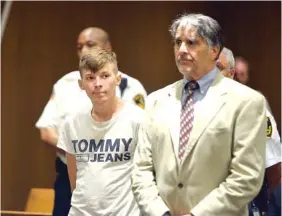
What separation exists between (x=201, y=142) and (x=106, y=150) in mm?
582

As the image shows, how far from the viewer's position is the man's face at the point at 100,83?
8.75ft

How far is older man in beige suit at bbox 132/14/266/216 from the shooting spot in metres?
2.16

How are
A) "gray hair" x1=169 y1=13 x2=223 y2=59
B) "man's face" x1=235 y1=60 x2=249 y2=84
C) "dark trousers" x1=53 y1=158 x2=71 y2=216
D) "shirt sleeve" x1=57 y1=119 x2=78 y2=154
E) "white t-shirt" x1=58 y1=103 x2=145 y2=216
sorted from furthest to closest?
"man's face" x1=235 y1=60 x2=249 y2=84 < "dark trousers" x1=53 y1=158 x2=71 y2=216 < "shirt sleeve" x1=57 y1=119 x2=78 y2=154 < "white t-shirt" x1=58 y1=103 x2=145 y2=216 < "gray hair" x1=169 y1=13 x2=223 y2=59

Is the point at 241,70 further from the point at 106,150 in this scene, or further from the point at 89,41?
the point at 106,150

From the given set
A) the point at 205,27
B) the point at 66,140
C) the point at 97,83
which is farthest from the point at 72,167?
the point at 205,27

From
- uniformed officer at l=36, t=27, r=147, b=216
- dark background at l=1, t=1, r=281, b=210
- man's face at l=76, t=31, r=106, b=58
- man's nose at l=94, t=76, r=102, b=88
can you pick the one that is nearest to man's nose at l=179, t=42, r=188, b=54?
man's nose at l=94, t=76, r=102, b=88

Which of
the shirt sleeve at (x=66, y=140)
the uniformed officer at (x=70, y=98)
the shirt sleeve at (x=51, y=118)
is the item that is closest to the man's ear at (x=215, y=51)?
the shirt sleeve at (x=66, y=140)

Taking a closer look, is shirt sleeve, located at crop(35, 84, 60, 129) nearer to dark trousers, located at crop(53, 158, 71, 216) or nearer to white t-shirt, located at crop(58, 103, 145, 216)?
dark trousers, located at crop(53, 158, 71, 216)

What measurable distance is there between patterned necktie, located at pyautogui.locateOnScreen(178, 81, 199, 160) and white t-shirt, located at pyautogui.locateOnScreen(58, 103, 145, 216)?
43cm

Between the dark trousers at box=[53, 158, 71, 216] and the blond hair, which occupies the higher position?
the blond hair

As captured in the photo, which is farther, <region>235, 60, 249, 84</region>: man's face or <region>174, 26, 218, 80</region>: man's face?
<region>235, 60, 249, 84</region>: man's face

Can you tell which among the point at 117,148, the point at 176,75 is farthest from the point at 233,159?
the point at 176,75

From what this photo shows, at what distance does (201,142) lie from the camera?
7.16 feet

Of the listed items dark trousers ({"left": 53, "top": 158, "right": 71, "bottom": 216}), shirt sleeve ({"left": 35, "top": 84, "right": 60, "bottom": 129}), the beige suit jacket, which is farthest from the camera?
shirt sleeve ({"left": 35, "top": 84, "right": 60, "bottom": 129})
